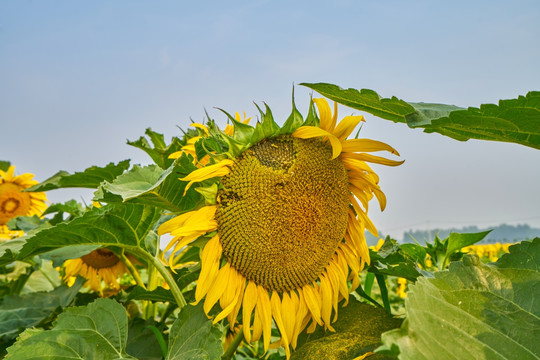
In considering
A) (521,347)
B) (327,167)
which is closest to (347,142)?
(327,167)

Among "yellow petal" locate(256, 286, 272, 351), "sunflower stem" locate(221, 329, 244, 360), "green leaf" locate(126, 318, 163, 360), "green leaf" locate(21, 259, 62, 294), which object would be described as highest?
"yellow petal" locate(256, 286, 272, 351)

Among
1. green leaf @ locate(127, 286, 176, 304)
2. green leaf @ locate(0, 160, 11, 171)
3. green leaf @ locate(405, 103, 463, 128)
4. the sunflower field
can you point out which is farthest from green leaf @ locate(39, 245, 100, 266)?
green leaf @ locate(0, 160, 11, 171)

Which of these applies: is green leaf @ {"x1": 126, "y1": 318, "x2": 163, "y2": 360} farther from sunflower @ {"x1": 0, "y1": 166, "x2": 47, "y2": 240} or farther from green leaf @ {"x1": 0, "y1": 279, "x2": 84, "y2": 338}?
sunflower @ {"x1": 0, "y1": 166, "x2": 47, "y2": 240}

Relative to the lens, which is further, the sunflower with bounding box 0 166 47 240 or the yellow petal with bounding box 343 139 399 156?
the sunflower with bounding box 0 166 47 240

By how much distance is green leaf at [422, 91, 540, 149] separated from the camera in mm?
831

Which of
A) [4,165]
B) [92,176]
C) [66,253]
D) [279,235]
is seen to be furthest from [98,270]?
[4,165]

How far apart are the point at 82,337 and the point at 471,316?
0.86 metres

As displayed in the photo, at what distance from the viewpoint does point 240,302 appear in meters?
1.15

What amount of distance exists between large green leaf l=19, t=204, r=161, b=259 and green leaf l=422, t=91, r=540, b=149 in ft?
2.68

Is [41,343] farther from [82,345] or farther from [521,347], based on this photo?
[521,347]

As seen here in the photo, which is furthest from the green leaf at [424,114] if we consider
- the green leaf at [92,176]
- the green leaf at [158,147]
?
the green leaf at [92,176]

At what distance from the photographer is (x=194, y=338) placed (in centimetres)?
102

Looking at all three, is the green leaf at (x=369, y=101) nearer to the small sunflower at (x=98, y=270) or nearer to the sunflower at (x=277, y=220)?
the sunflower at (x=277, y=220)

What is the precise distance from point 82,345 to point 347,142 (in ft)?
2.61
